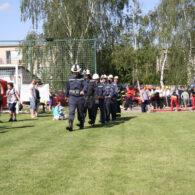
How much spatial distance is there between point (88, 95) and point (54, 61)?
11207mm

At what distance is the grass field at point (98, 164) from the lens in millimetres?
5305

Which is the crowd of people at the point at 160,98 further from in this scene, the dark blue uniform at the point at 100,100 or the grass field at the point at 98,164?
the grass field at the point at 98,164

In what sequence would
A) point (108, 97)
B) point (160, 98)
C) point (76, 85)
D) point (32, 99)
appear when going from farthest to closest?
point (160, 98), point (32, 99), point (108, 97), point (76, 85)

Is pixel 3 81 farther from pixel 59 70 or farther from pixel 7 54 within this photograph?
pixel 7 54

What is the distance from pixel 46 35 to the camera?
3712cm

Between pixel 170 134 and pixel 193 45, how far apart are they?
104ft

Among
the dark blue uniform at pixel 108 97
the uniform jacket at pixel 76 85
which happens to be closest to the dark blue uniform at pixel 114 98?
the dark blue uniform at pixel 108 97

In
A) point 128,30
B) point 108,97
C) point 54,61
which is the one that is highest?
point 128,30

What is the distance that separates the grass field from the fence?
495 inches

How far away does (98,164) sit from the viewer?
6828 millimetres

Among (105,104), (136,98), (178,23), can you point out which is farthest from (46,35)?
(105,104)

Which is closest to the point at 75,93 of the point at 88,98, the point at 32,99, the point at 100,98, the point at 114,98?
the point at 88,98

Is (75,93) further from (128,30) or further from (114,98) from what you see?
(128,30)

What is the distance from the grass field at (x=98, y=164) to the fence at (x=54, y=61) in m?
12.6
